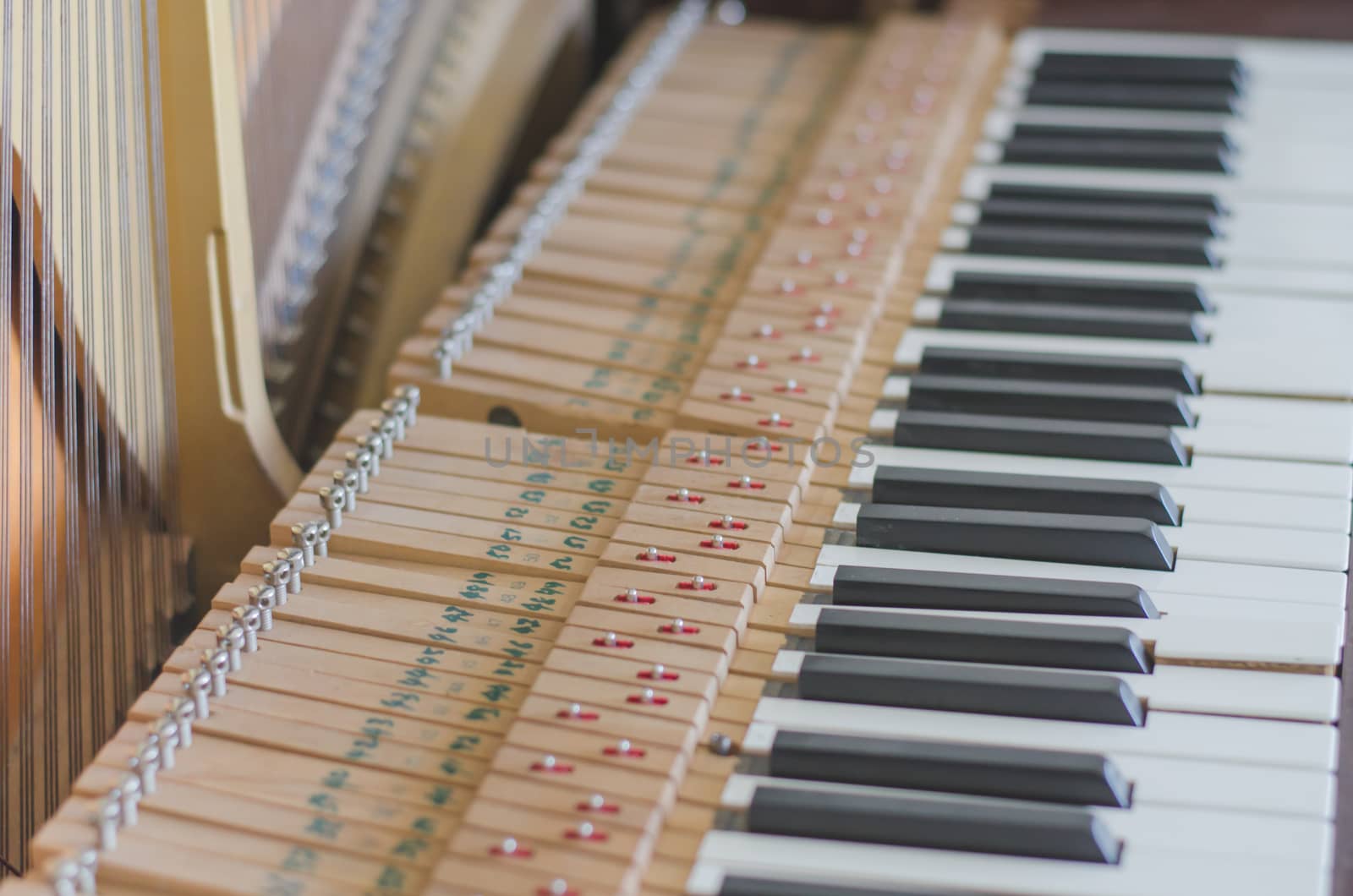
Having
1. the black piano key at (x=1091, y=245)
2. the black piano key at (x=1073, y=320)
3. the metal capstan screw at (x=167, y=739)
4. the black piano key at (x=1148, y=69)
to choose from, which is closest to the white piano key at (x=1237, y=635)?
the black piano key at (x=1073, y=320)

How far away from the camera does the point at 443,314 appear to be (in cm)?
261

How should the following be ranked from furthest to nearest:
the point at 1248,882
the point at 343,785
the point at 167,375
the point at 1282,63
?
1. the point at 1282,63
2. the point at 167,375
3. the point at 343,785
4. the point at 1248,882

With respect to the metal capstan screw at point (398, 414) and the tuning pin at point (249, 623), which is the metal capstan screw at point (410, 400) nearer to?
the metal capstan screw at point (398, 414)

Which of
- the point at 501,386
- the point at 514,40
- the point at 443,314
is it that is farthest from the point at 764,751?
the point at 514,40

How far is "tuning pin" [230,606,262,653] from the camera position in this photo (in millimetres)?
1976

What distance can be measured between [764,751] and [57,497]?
3.36 ft

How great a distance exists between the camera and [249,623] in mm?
1993

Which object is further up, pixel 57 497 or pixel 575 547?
pixel 575 547

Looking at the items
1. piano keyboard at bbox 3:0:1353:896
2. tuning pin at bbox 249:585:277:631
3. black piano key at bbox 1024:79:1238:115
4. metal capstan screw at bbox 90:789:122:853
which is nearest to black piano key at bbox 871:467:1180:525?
piano keyboard at bbox 3:0:1353:896

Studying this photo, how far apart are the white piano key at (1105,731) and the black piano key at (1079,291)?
0.96m

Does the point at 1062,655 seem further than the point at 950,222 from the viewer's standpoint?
No

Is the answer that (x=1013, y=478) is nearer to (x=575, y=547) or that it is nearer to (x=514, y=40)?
(x=575, y=547)

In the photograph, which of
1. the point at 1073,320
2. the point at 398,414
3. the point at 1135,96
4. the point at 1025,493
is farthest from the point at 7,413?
the point at 1135,96

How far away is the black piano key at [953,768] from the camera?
172cm
